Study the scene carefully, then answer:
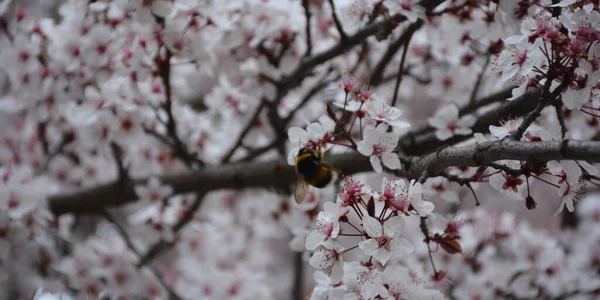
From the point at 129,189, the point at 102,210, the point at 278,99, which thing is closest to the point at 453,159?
the point at 278,99

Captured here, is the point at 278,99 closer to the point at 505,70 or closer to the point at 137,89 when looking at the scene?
the point at 137,89

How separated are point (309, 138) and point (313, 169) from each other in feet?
0.29

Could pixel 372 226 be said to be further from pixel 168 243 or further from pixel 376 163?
pixel 168 243

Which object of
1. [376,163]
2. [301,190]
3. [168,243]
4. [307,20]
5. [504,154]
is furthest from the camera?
[168,243]

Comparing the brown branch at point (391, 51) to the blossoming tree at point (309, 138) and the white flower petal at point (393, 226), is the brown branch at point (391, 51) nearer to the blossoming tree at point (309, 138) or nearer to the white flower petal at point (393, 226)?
the blossoming tree at point (309, 138)

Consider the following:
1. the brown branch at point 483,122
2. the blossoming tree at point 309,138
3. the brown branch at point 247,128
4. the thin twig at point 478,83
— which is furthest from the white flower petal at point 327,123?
the brown branch at point 247,128

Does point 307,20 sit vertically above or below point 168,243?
above

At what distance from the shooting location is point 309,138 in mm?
1566

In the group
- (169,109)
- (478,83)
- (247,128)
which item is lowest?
(247,128)

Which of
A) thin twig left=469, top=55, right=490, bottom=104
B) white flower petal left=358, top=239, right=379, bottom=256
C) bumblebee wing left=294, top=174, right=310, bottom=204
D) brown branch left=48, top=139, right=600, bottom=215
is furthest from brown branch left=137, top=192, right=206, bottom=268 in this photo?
white flower petal left=358, top=239, right=379, bottom=256

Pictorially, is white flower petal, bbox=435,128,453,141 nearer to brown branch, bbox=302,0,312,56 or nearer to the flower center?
the flower center

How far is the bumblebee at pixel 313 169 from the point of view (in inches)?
60.9

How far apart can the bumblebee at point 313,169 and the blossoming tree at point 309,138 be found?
0.11 feet

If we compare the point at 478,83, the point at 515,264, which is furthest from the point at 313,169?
the point at 515,264
